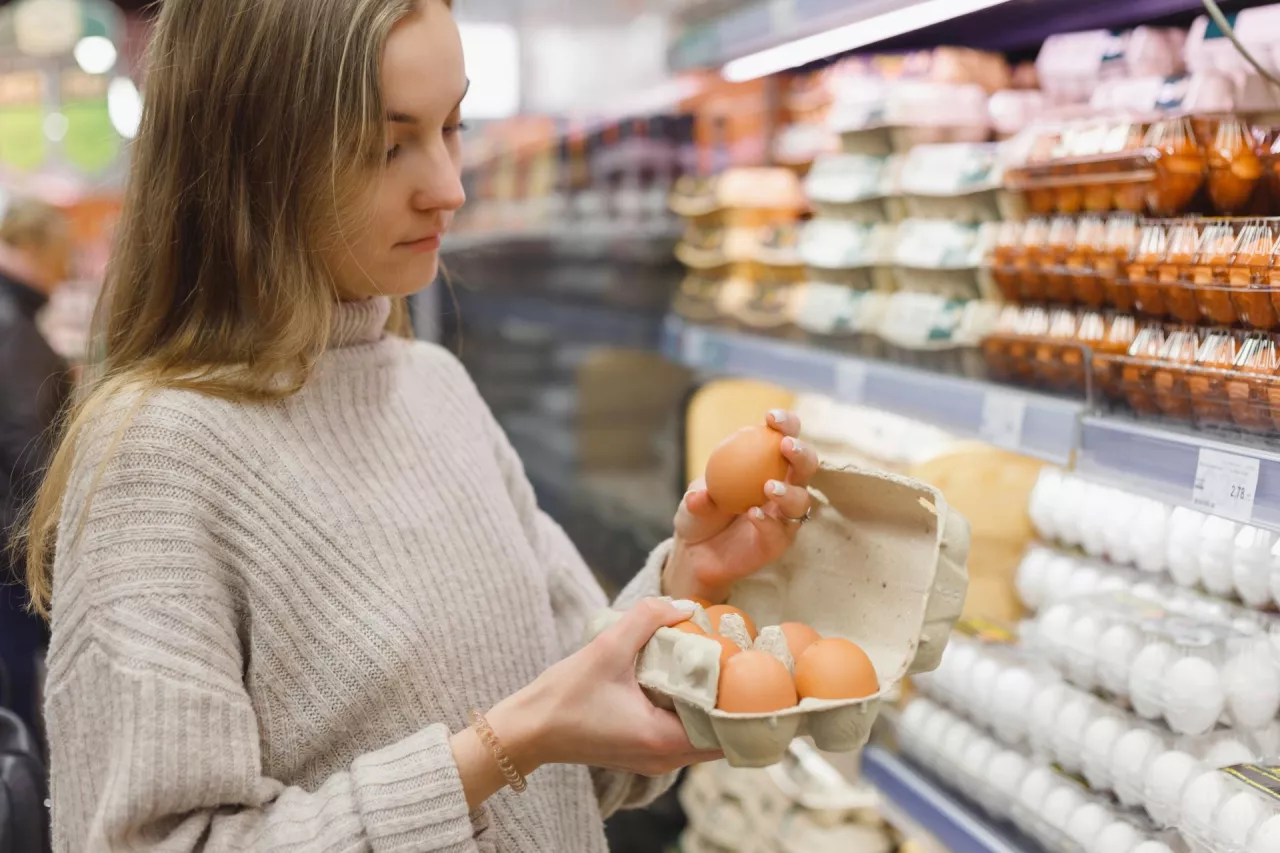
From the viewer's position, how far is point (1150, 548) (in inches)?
57.3

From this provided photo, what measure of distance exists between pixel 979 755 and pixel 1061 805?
0.63 ft

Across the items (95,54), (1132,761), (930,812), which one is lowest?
(930,812)

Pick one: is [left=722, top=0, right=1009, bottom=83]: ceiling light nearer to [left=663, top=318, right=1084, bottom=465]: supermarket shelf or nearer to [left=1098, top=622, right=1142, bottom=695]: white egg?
[left=663, top=318, right=1084, bottom=465]: supermarket shelf

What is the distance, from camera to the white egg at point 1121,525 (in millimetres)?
1499

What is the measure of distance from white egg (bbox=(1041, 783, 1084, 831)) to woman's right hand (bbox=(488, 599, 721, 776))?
63 cm

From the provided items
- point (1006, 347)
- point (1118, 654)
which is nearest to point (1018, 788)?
point (1118, 654)

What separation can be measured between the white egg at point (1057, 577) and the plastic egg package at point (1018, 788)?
0.22 metres

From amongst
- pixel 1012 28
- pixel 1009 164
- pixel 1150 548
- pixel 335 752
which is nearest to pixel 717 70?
pixel 1012 28

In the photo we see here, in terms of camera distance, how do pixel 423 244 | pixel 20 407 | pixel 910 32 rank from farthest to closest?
pixel 20 407 → pixel 910 32 → pixel 423 244

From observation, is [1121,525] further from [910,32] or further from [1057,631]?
[910,32]

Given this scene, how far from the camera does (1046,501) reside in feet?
5.48

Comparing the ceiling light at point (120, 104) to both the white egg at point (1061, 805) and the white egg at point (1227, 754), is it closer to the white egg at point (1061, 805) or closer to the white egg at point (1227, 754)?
the white egg at point (1061, 805)

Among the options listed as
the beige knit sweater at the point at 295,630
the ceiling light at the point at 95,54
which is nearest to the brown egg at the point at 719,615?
the beige knit sweater at the point at 295,630

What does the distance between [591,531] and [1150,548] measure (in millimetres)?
2003
